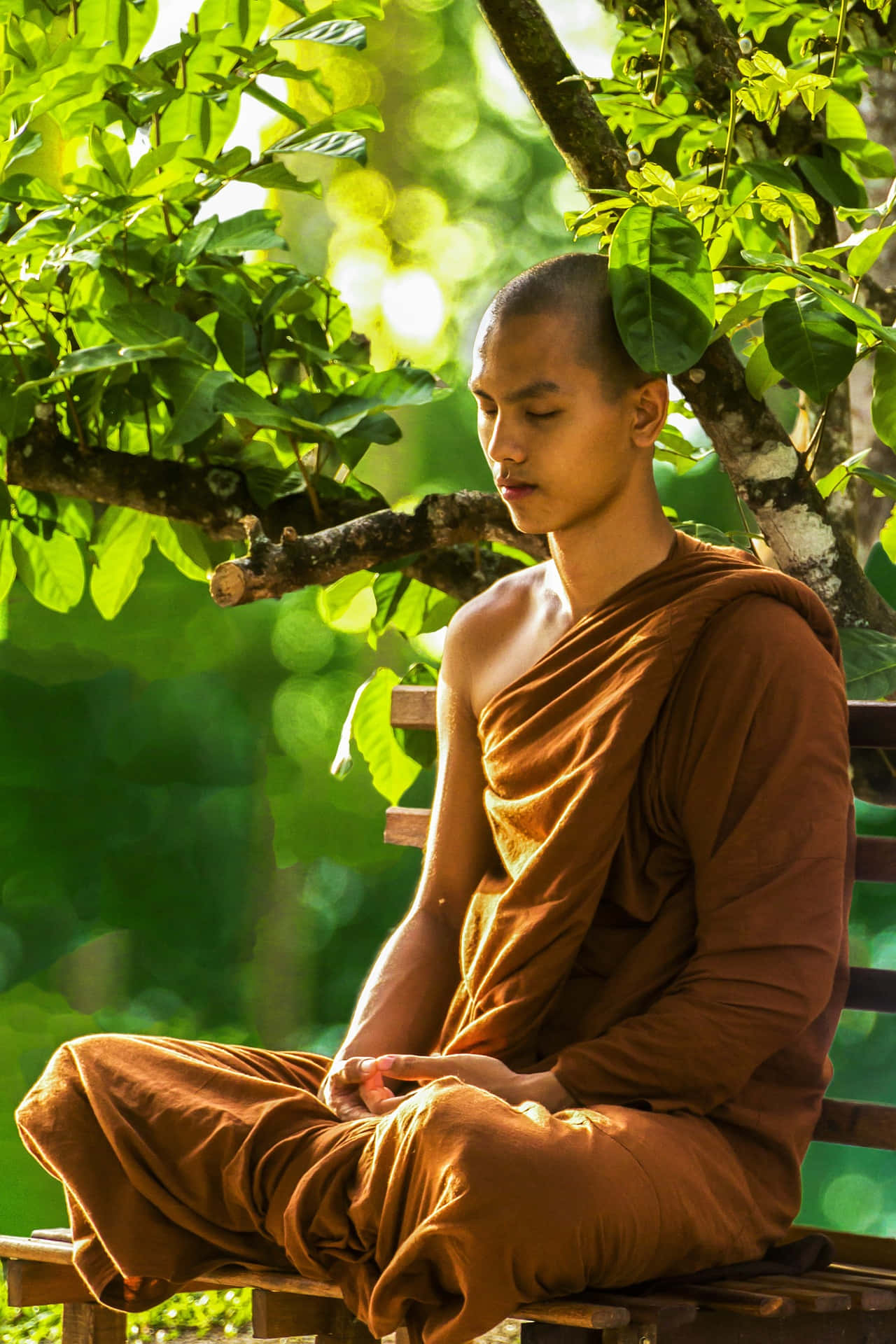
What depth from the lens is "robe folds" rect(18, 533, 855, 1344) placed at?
1.35m

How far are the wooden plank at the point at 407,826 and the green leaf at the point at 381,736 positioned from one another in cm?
21

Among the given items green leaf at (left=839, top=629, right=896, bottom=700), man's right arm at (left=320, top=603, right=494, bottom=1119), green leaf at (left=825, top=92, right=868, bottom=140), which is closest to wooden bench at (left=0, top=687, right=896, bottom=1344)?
green leaf at (left=839, top=629, right=896, bottom=700)

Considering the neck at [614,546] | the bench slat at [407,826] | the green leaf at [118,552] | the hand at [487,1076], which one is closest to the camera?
the hand at [487,1076]

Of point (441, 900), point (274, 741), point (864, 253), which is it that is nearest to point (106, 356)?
point (441, 900)

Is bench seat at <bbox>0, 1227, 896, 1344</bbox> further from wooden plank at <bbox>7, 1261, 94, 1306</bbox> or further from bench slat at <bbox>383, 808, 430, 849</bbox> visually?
bench slat at <bbox>383, 808, 430, 849</bbox>

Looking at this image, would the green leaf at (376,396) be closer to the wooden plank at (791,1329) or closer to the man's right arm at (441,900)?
the man's right arm at (441,900)

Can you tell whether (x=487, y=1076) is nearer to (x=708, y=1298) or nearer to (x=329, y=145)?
(x=708, y=1298)

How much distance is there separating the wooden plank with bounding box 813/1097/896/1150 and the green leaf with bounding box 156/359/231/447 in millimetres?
1203

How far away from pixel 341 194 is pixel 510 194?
27.9 inches

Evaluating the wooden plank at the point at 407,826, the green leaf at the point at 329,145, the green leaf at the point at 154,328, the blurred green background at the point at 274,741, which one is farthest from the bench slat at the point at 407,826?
the blurred green background at the point at 274,741

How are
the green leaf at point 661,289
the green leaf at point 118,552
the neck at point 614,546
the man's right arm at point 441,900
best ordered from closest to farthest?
the green leaf at point 661,289
the neck at point 614,546
the man's right arm at point 441,900
the green leaf at point 118,552

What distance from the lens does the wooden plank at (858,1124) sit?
179 cm

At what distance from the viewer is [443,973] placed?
1.90 metres

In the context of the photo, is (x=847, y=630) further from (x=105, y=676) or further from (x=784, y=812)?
(x=105, y=676)
